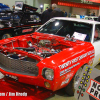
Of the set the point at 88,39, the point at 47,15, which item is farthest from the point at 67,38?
the point at 47,15

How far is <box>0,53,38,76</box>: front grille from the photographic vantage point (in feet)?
7.59

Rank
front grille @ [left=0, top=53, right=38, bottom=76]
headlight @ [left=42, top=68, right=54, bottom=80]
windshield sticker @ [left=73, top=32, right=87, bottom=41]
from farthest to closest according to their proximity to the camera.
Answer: windshield sticker @ [left=73, top=32, right=87, bottom=41] → front grille @ [left=0, top=53, right=38, bottom=76] → headlight @ [left=42, top=68, right=54, bottom=80]

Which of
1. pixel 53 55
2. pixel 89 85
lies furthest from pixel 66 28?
pixel 89 85

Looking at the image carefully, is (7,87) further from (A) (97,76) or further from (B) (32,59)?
(A) (97,76)

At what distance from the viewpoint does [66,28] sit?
11.9 feet

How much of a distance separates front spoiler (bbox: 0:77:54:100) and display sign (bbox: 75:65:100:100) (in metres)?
0.65

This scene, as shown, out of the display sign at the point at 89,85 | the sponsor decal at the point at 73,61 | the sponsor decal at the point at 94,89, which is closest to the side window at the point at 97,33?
the sponsor decal at the point at 73,61

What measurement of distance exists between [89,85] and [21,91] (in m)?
1.23

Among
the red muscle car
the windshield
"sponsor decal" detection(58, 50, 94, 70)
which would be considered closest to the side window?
the red muscle car

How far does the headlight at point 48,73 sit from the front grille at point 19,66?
0.20 m

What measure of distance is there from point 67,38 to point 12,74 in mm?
1559

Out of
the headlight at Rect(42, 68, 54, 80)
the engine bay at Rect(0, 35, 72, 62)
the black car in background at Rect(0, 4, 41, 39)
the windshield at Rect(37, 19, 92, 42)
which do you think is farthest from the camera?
the black car in background at Rect(0, 4, 41, 39)

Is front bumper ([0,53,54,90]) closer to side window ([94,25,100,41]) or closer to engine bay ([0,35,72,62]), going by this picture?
engine bay ([0,35,72,62])

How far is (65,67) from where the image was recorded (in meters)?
2.21
